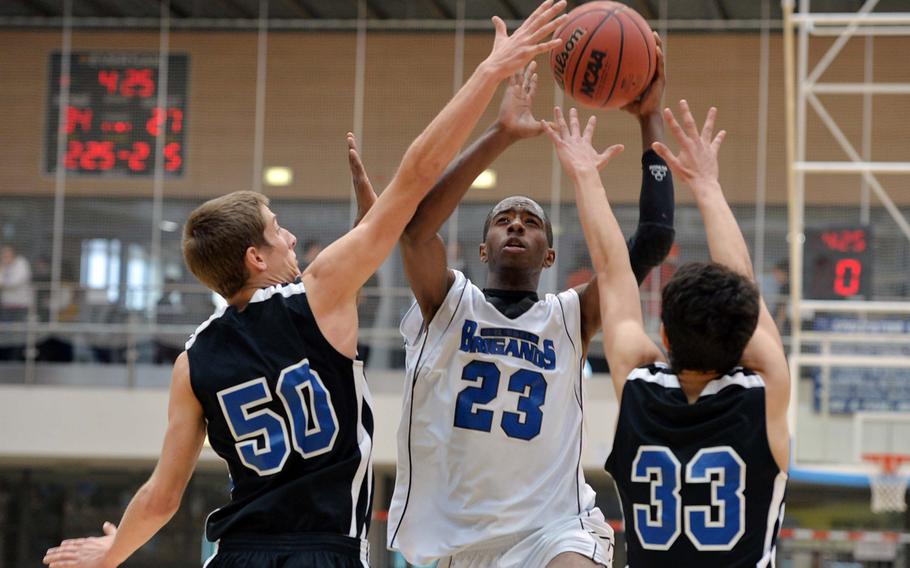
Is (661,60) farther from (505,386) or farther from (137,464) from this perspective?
(137,464)

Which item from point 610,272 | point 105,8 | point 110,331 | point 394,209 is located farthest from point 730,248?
point 105,8

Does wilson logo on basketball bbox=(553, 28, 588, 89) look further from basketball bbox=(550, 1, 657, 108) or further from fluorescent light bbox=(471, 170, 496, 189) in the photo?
fluorescent light bbox=(471, 170, 496, 189)

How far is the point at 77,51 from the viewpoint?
16594 millimetres

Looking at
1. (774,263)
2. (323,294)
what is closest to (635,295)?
(323,294)

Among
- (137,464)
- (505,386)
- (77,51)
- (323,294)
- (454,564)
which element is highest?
(77,51)

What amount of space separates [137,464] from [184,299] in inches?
106

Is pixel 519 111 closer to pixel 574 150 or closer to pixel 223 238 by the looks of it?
pixel 574 150

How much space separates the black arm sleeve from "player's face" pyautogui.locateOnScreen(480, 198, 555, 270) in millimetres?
522

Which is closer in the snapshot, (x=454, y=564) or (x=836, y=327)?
(x=454, y=564)

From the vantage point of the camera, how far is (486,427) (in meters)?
4.46

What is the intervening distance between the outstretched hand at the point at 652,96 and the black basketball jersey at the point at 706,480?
1468 millimetres

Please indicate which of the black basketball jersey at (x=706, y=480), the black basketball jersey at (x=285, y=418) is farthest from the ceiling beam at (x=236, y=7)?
the black basketball jersey at (x=706, y=480)

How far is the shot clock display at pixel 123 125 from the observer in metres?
16.1

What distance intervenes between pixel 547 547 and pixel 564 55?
1.67 metres
